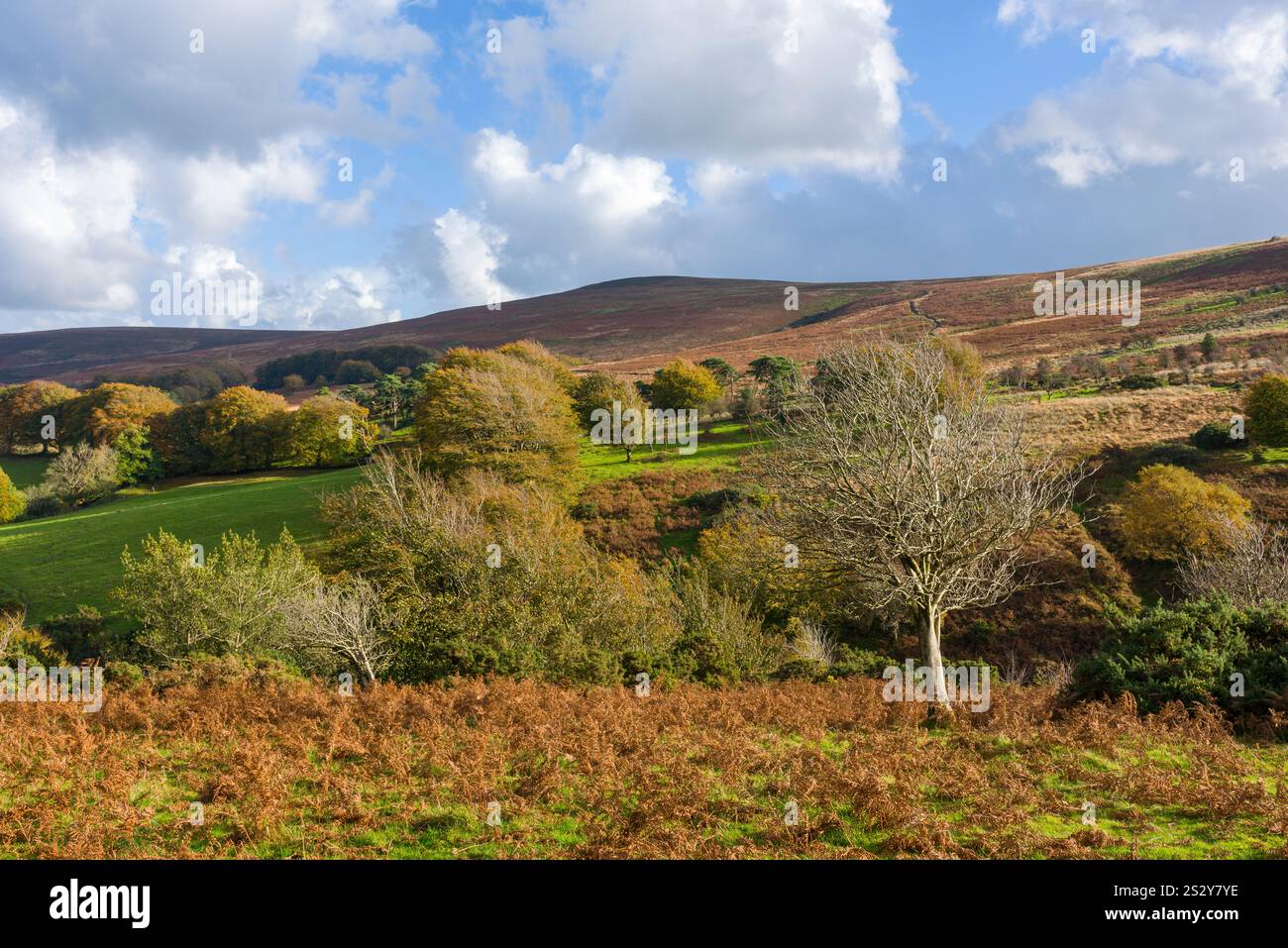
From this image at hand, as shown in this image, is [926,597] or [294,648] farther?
[294,648]

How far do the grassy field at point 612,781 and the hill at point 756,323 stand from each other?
3601 centimetres

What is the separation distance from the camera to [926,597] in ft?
41.3

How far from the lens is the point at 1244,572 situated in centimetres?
2267

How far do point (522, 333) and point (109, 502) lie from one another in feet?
322

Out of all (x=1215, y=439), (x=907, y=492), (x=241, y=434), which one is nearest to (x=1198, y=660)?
(x=907, y=492)

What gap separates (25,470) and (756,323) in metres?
114

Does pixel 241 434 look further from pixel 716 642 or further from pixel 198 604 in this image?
pixel 716 642

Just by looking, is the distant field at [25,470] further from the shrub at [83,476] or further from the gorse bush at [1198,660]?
the gorse bush at [1198,660]

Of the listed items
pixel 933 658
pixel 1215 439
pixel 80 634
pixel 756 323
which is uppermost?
pixel 756 323

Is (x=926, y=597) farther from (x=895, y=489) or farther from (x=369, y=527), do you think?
(x=369, y=527)

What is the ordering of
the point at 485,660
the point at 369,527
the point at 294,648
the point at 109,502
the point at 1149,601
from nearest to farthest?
1. the point at 485,660
2. the point at 294,648
3. the point at 369,527
4. the point at 1149,601
5. the point at 109,502

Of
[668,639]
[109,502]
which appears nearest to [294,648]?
[668,639]
